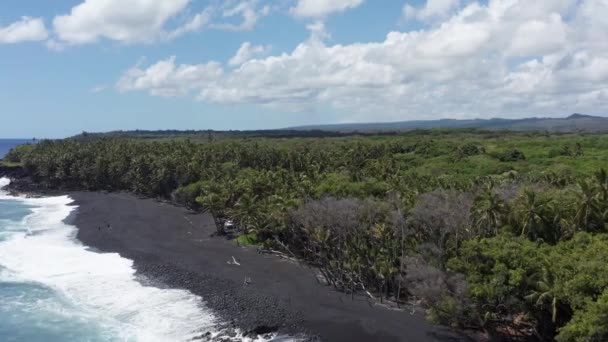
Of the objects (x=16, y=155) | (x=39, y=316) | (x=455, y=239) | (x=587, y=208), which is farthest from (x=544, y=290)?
(x=16, y=155)

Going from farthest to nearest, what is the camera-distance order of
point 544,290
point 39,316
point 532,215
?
1. point 39,316
2. point 532,215
3. point 544,290

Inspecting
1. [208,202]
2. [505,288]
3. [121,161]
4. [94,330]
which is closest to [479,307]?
[505,288]

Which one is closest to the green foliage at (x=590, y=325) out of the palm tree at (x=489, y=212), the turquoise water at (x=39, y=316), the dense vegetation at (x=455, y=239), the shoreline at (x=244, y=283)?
the dense vegetation at (x=455, y=239)

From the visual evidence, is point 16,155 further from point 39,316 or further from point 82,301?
point 39,316

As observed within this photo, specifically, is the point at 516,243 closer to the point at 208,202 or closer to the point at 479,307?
the point at 479,307

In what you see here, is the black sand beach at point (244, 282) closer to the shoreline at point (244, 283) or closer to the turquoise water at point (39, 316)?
the shoreline at point (244, 283)

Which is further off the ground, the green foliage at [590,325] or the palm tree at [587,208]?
the palm tree at [587,208]
